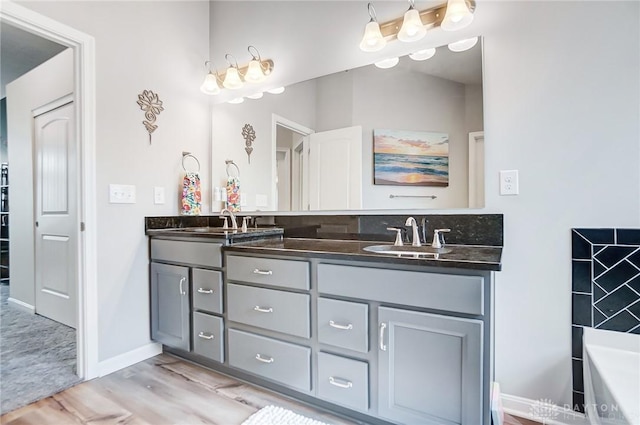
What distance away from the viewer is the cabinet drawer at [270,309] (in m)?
1.53

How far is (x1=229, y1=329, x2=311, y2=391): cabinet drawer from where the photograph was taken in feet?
5.04

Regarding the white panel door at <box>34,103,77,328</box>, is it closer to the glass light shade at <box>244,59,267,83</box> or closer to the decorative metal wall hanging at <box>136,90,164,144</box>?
the decorative metal wall hanging at <box>136,90,164,144</box>

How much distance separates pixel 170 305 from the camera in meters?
2.08

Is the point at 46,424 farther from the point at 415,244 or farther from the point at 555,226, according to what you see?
the point at 555,226

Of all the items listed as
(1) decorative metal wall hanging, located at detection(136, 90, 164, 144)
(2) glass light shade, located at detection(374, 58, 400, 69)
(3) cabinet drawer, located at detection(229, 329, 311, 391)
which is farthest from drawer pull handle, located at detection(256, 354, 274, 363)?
(2) glass light shade, located at detection(374, 58, 400, 69)

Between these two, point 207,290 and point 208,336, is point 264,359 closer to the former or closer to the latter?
point 208,336

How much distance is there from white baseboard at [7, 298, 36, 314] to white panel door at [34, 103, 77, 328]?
12 cm

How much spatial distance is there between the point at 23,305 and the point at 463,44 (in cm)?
451

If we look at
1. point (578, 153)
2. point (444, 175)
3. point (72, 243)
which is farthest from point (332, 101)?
point (72, 243)

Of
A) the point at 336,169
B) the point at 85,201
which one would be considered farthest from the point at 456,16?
the point at 85,201

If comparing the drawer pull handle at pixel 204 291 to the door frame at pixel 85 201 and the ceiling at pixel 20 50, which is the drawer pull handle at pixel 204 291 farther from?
the ceiling at pixel 20 50

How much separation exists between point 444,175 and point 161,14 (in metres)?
2.26

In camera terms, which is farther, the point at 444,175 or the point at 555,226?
the point at 444,175

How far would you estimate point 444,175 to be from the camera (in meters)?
1.77
